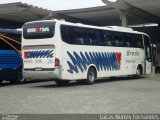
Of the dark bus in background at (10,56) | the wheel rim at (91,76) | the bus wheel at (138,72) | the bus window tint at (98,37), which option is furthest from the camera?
the bus wheel at (138,72)

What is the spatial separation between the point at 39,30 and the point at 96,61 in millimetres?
3824

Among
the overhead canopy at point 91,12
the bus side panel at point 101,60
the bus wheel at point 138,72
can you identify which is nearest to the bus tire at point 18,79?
the bus side panel at point 101,60

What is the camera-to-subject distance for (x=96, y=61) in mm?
22234

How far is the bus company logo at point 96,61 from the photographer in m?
20.4

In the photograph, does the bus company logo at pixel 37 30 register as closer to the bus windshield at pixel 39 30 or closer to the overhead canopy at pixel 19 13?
the bus windshield at pixel 39 30

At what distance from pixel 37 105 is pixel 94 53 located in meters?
9.88

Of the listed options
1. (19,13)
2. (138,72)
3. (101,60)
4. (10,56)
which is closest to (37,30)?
(10,56)

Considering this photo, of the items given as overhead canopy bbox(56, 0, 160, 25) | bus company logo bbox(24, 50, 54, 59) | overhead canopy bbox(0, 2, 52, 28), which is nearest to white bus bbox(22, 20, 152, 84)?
bus company logo bbox(24, 50, 54, 59)

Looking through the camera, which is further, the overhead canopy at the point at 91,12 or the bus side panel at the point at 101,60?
the overhead canopy at the point at 91,12

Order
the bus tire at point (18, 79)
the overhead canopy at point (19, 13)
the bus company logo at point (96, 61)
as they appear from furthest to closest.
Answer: the overhead canopy at point (19, 13)
the bus tire at point (18, 79)
the bus company logo at point (96, 61)

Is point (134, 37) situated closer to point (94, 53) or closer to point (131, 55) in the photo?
point (131, 55)

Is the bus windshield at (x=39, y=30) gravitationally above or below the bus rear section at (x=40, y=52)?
above

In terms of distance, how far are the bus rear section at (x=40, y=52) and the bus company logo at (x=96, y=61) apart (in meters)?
0.94

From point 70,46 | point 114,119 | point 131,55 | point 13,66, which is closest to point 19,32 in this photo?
point 13,66
